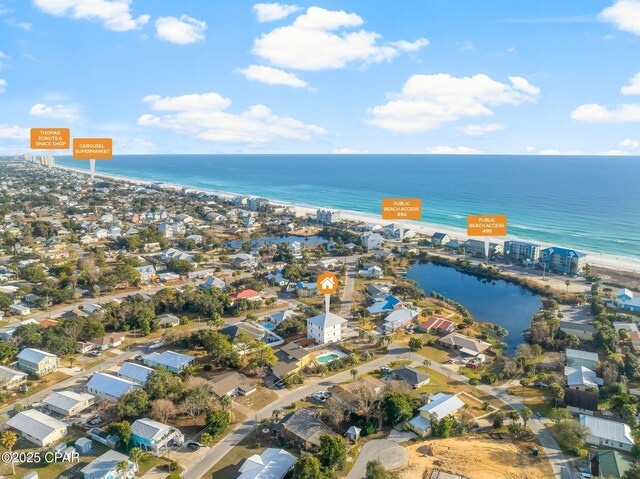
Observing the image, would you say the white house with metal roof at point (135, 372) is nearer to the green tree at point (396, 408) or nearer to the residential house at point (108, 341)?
the residential house at point (108, 341)

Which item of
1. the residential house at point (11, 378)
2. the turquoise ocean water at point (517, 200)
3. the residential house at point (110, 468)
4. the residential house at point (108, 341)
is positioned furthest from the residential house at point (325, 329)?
the turquoise ocean water at point (517, 200)

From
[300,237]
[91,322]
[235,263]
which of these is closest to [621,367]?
[91,322]

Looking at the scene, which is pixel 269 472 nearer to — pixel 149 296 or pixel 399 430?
pixel 399 430

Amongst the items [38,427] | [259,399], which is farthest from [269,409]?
[38,427]

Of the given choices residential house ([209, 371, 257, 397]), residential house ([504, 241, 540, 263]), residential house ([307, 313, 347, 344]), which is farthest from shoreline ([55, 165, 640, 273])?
residential house ([209, 371, 257, 397])

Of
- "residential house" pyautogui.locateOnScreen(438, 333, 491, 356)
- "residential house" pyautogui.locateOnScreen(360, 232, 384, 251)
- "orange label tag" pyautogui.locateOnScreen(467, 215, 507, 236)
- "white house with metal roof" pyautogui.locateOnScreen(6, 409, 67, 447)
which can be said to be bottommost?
"white house with metal roof" pyautogui.locateOnScreen(6, 409, 67, 447)

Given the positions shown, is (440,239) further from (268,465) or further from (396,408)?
(268,465)

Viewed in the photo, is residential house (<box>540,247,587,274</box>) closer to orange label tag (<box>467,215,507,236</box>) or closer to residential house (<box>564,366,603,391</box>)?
orange label tag (<box>467,215,507,236</box>)
